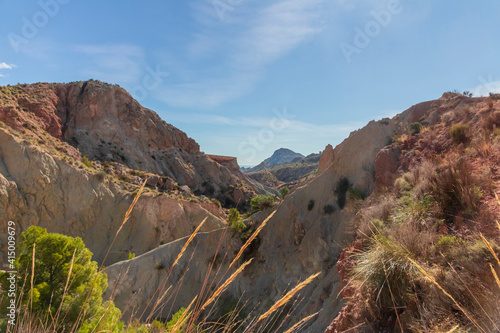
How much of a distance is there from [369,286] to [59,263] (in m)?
10.5

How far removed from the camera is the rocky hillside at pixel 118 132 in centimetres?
4416

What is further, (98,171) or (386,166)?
(98,171)

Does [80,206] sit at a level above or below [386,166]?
above

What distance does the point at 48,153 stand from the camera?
2745cm

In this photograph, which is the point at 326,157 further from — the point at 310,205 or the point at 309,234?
the point at 309,234

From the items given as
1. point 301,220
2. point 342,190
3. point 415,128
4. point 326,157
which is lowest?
point 301,220

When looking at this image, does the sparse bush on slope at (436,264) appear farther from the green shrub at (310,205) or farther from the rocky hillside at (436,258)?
the green shrub at (310,205)

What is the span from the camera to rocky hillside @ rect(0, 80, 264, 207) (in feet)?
145

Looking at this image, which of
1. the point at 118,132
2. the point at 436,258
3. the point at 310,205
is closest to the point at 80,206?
the point at 310,205

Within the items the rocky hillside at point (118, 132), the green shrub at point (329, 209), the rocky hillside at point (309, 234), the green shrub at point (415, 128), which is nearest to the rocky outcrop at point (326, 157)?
the rocky hillside at point (309, 234)

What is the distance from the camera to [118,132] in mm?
51750

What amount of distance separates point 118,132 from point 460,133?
5382 centimetres

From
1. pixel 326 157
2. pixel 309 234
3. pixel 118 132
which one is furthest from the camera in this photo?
pixel 118 132

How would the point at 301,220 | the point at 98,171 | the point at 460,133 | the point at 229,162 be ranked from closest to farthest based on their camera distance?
the point at 460,133, the point at 301,220, the point at 98,171, the point at 229,162
